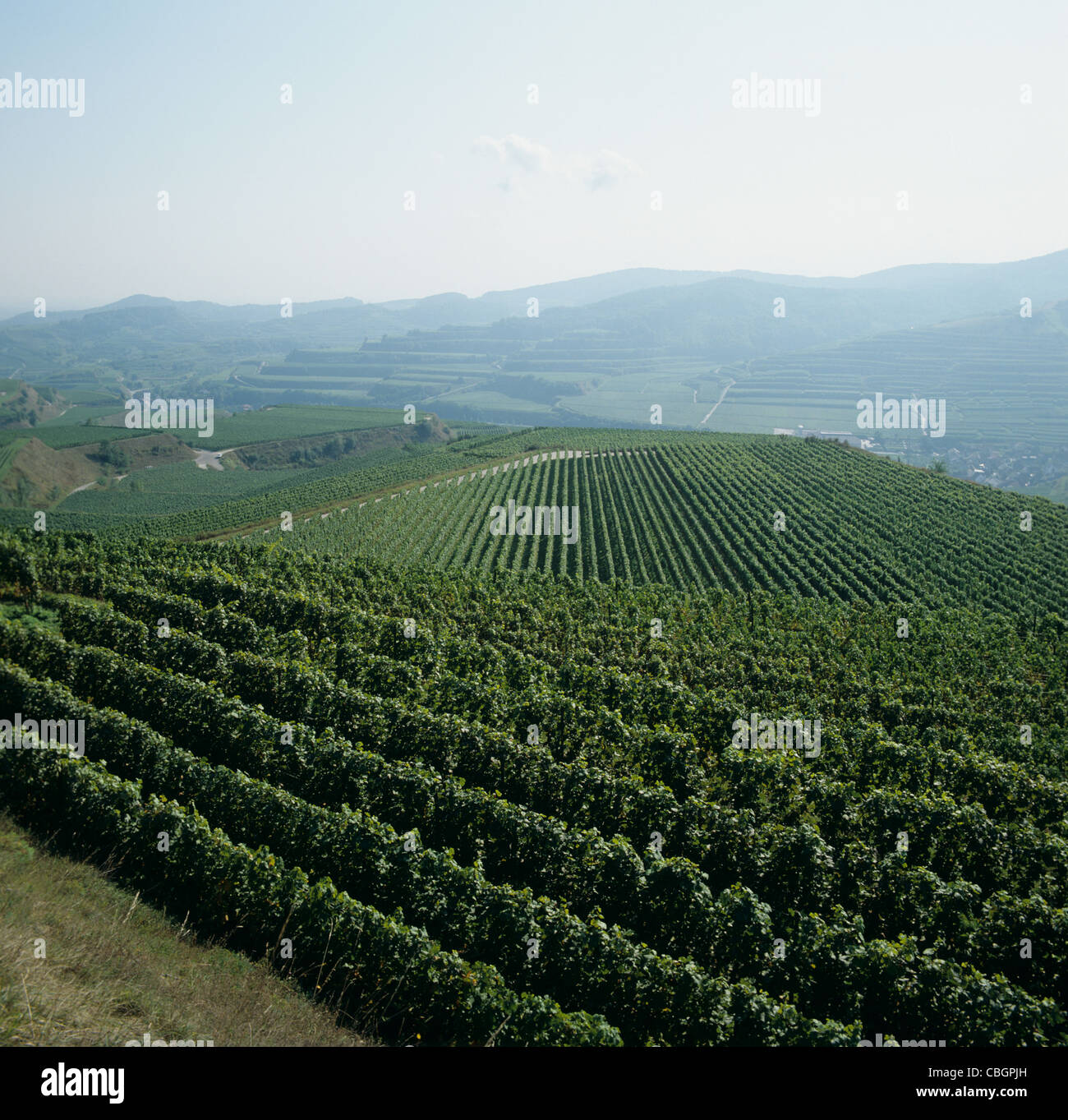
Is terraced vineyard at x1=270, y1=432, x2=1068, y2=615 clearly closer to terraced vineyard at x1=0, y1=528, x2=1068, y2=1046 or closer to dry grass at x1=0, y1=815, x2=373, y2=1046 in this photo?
terraced vineyard at x1=0, y1=528, x2=1068, y2=1046

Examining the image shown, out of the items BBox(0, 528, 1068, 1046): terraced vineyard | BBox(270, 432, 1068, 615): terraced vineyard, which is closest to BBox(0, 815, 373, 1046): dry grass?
BBox(0, 528, 1068, 1046): terraced vineyard

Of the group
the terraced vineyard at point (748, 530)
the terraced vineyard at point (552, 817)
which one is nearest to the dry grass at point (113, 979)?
the terraced vineyard at point (552, 817)

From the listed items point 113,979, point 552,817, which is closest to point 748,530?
point 552,817

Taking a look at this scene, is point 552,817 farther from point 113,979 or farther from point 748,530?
point 748,530

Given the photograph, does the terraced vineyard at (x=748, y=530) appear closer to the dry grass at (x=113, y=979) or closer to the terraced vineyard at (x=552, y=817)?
the terraced vineyard at (x=552, y=817)

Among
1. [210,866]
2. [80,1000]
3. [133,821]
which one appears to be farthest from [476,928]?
[133,821]
